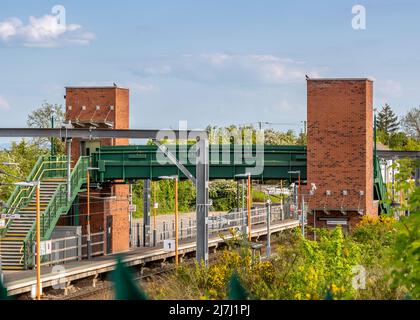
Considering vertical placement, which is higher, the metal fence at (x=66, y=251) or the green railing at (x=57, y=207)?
the green railing at (x=57, y=207)

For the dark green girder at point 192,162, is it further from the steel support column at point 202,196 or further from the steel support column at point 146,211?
the steel support column at point 202,196

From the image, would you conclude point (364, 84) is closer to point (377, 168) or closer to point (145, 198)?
point (377, 168)

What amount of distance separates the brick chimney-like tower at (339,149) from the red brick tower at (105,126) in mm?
11550

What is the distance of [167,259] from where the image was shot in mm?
49344

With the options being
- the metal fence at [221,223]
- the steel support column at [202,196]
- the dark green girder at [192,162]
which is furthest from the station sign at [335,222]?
the steel support column at [202,196]

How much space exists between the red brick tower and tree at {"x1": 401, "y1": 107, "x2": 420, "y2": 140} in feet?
266

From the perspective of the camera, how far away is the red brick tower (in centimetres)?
5134

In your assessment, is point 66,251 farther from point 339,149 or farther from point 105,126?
point 339,149

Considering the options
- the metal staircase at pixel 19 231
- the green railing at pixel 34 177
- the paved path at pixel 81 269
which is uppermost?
the green railing at pixel 34 177

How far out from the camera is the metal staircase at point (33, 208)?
1634 inches

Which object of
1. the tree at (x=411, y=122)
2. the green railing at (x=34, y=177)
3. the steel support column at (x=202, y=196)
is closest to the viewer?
the steel support column at (x=202, y=196)

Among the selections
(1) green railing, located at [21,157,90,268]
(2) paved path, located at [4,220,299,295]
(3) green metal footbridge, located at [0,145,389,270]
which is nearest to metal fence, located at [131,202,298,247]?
(2) paved path, located at [4,220,299,295]

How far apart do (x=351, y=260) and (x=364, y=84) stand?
27236mm
